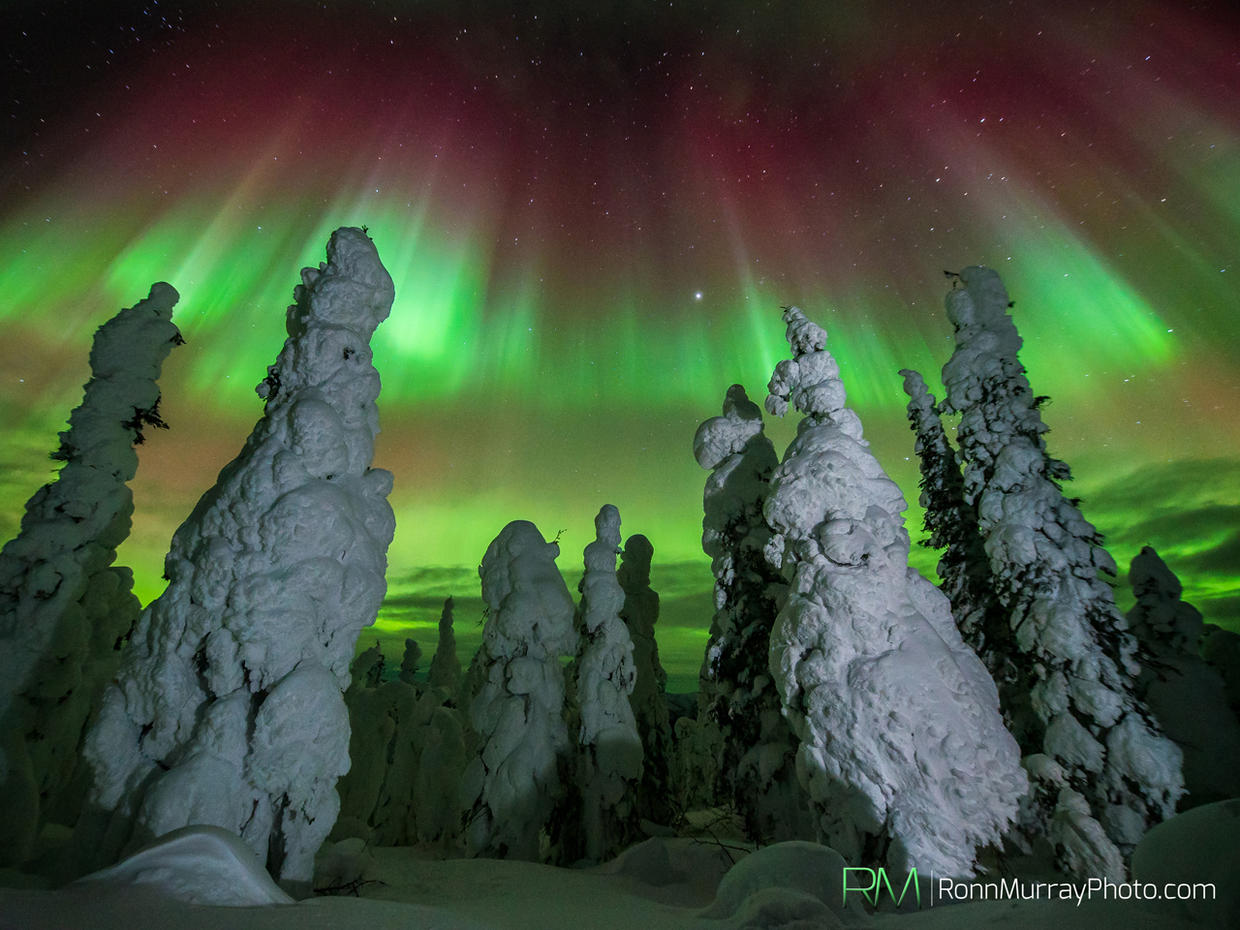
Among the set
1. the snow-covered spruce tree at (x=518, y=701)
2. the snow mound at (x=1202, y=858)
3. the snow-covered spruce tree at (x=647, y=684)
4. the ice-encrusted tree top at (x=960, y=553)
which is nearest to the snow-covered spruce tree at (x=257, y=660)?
the snow-covered spruce tree at (x=518, y=701)

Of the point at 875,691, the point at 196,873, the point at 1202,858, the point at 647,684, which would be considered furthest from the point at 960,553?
the point at 196,873

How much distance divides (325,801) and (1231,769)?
17780 mm

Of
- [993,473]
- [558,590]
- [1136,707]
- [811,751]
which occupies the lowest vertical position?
[811,751]

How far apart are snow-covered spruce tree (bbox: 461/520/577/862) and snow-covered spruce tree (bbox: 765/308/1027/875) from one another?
679 centimetres

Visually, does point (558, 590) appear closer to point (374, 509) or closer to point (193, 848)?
point (374, 509)

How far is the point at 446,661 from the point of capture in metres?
34.1

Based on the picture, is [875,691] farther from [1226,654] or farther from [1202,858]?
[1226,654]

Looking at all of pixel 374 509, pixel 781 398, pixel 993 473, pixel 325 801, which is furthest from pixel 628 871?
pixel 993 473

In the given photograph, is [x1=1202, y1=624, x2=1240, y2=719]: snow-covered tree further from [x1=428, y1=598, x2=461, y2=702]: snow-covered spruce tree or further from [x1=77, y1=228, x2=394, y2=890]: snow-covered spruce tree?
[x1=428, y1=598, x2=461, y2=702]: snow-covered spruce tree

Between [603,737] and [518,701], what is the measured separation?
243 centimetres

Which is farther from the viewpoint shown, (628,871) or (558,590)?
(558,590)

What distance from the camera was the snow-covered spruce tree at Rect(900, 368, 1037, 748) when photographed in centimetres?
1572

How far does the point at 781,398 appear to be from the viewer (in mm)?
12852

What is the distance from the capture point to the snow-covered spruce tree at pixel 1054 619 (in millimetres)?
10430
